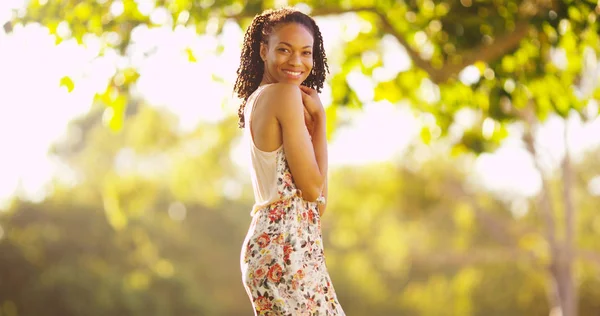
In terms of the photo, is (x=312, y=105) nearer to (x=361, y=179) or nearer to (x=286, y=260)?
(x=286, y=260)

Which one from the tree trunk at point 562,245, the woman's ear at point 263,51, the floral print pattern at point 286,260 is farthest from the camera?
the tree trunk at point 562,245

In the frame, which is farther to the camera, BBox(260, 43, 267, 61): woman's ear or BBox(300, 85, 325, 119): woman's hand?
BBox(260, 43, 267, 61): woman's ear

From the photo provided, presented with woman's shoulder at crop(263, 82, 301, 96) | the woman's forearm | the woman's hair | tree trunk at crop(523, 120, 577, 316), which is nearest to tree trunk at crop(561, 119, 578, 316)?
tree trunk at crop(523, 120, 577, 316)

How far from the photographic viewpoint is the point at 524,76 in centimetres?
715

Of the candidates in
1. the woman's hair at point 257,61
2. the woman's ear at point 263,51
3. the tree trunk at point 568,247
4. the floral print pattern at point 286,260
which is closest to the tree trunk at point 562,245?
the tree trunk at point 568,247

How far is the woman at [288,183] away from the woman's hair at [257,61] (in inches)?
3.8

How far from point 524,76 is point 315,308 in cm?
469

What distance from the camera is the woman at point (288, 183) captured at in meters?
2.90

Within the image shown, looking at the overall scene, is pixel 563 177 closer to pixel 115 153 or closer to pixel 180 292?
pixel 180 292

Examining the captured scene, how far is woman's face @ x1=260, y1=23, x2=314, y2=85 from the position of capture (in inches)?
120

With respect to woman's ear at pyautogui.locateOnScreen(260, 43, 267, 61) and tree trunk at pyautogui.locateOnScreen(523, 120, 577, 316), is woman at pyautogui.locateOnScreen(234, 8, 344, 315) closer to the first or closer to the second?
woman's ear at pyautogui.locateOnScreen(260, 43, 267, 61)

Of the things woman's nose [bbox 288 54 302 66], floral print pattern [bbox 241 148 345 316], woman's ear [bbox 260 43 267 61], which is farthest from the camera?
woman's ear [bbox 260 43 267 61]

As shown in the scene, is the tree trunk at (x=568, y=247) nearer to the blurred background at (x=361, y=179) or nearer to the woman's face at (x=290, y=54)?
the blurred background at (x=361, y=179)

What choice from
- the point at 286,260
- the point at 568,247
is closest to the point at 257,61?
the point at 286,260
